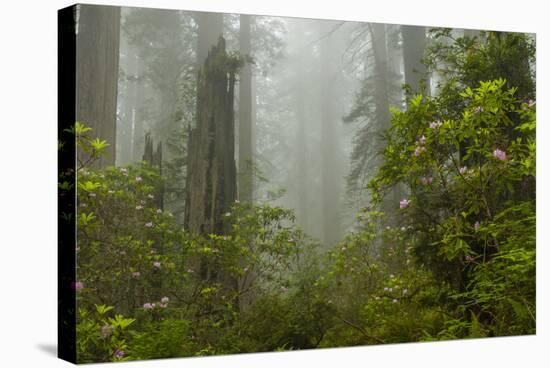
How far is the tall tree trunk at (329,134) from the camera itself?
7301 mm

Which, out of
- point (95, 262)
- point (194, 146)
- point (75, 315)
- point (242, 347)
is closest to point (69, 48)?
point (194, 146)

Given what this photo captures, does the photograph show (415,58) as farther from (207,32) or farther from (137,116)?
(137,116)

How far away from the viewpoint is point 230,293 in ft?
22.7

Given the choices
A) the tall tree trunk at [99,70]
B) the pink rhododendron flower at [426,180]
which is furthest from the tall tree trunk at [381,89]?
the tall tree trunk at [99,70]

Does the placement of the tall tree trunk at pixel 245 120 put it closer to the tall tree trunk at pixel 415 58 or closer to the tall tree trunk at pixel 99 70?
the tall tree trunk at pixel 99 70

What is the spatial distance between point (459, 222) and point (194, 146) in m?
2.69

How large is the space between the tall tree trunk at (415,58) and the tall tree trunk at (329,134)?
0.79 metres

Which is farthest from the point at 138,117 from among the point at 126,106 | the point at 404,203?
the point at 404,203

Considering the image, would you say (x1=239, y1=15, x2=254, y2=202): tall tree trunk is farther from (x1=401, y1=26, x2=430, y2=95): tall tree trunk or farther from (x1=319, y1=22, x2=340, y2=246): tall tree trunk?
Result: (x1=401, y1=26, x2=430, y2=95): tall tree trunk

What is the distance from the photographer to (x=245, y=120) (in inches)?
280

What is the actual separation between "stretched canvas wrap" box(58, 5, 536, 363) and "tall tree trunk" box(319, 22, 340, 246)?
0.05 ft

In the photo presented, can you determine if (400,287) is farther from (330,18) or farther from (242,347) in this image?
(330,18)

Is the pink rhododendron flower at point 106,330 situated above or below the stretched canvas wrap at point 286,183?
below

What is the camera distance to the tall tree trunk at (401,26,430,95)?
7.69 metres
